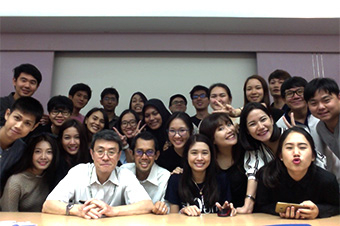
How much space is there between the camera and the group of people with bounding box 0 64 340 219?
1889 mm

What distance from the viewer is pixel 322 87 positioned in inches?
86.8

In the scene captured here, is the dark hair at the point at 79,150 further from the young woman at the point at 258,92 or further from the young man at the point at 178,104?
the young woman at the point at 258,92

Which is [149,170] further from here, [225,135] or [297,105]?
[297,105]

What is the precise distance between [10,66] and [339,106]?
449 centimetres

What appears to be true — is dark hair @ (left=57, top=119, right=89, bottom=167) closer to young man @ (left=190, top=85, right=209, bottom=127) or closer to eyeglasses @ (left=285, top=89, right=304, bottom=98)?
young man @ (left=190, top=85, right=209, bottom=127)

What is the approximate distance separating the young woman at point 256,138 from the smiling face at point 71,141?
141 cm

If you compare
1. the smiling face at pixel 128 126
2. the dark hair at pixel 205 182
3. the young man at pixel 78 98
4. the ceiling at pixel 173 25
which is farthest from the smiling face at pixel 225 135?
the ceiling at pixel 173 25

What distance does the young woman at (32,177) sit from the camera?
7.15 ft

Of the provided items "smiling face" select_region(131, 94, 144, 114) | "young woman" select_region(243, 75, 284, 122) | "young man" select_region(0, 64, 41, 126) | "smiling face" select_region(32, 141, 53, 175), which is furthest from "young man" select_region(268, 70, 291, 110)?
"young man" select_region(0, 64, 41, 126)

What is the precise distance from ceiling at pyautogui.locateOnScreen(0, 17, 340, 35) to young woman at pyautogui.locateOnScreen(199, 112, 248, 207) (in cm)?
225

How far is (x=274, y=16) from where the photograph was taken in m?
4.07

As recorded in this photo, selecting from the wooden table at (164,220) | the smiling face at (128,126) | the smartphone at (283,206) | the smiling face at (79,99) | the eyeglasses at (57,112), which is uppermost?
the smiling face at (79,99)

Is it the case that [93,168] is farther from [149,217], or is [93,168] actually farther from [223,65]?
[223,65]
